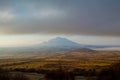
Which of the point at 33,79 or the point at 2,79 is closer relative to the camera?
the point at 2,79

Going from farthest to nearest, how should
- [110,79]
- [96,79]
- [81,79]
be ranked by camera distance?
[81,79], [96,79], [110,79]

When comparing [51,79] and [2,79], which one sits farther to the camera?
[51,79]

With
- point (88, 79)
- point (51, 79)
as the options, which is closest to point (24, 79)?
point (51, 79)

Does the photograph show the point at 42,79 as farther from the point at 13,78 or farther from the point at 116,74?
the point at 116,74

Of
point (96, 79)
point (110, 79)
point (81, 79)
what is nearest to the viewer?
point (110, 79)

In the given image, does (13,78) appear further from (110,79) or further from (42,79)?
(110,79)

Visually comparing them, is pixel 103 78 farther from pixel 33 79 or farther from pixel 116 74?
pixel 33 79

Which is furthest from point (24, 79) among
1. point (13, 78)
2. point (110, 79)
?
point (110, 79)
